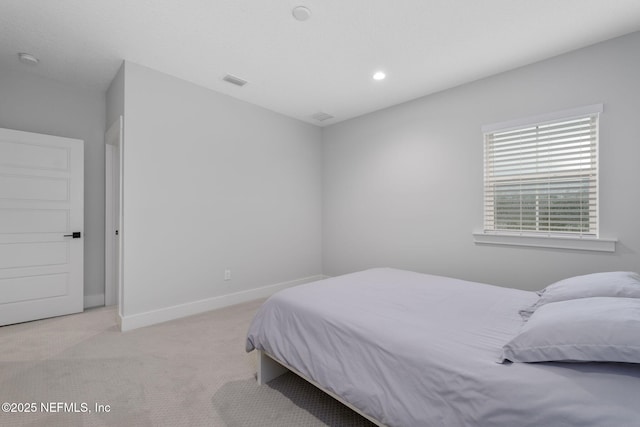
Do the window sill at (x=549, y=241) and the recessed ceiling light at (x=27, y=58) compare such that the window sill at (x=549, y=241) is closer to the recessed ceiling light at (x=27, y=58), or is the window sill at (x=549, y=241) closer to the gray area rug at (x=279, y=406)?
the gray area rug at (x=279, y=406)

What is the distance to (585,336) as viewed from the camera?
1.01 meters

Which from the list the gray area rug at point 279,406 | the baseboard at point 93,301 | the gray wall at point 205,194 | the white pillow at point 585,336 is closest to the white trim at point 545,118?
the white pillow at point 585,336

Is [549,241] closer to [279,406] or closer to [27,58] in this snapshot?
[279,406]

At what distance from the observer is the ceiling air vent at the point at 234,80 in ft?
10.2

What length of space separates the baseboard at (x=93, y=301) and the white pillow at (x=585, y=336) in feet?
13.9

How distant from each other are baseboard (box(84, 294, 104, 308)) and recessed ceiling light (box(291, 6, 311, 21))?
3.82 m

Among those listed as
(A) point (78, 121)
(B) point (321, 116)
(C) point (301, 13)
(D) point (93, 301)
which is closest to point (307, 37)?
(C) point (301, 13)

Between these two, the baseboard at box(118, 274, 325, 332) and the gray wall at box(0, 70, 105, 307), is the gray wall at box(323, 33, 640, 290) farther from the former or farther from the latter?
the gray wall at box(0, 70, 105, 307)

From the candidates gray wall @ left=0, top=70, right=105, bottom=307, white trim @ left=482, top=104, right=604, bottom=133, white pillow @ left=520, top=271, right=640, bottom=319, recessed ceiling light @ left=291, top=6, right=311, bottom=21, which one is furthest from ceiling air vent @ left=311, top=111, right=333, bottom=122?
white pillow @ left=520, top=271, right=640, bottom=319

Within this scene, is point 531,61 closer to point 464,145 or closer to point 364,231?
point 464,145

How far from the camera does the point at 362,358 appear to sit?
139cm

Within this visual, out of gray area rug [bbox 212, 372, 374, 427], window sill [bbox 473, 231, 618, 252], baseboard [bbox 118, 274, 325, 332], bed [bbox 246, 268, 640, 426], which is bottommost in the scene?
gray area rug [bbox 212, 372, 374, 427]

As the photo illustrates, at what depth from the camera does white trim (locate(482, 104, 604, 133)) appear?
7.91 ft

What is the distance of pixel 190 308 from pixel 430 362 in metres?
2.87
